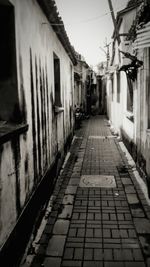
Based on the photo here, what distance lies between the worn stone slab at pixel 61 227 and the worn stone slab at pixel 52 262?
77cm

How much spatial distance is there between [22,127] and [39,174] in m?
1.68

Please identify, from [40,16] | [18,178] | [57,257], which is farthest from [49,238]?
[40,16]

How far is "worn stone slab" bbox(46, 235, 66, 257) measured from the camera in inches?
164

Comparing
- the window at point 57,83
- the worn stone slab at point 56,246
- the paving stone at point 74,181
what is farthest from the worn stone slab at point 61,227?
the window at point 57,83

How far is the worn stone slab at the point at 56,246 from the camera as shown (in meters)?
4.16

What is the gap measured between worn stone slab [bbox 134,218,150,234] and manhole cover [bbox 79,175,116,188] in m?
2.06

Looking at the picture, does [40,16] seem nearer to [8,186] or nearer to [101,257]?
[8,186]

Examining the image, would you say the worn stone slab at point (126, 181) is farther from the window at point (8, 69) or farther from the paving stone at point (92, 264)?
the window at point (8, 69)

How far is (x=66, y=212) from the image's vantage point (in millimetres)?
5648

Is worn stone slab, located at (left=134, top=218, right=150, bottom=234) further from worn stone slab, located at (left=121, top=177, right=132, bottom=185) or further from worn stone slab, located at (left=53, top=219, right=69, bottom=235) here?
worn stone slab, located at (left=121, top=177, right=132, bottom=185)

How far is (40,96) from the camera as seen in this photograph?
564 cm

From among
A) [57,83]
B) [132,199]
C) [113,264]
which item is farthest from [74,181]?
[113,264]

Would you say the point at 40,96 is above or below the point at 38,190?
above

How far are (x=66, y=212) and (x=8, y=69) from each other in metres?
3.24
